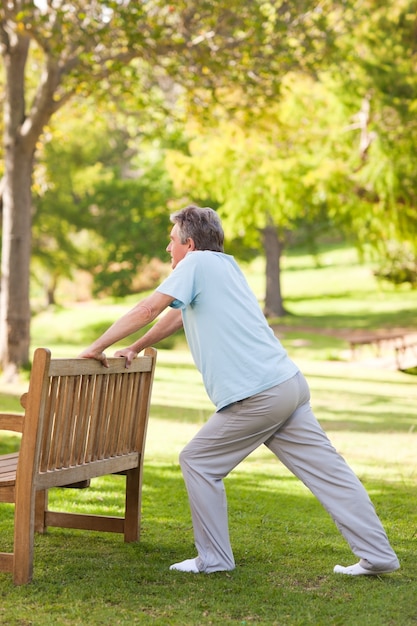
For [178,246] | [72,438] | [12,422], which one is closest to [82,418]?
[72,438]

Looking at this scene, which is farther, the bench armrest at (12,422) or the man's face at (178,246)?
the man's face at (178,246)

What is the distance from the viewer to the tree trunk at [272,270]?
35.7m

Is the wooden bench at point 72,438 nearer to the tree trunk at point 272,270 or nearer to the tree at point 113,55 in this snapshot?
the tree at point 113,55

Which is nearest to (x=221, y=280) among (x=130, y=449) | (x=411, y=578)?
(x=130, y=449)

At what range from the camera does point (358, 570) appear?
5215mm

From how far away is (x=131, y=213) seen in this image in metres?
39.8

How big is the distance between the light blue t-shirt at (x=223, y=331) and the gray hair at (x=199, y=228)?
0.11m

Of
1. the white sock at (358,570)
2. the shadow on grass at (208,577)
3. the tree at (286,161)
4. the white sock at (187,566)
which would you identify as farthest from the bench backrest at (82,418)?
the tree at (286,161)

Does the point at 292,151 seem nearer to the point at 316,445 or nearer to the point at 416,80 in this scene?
the point at 416,80

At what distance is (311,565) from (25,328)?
11.9 m

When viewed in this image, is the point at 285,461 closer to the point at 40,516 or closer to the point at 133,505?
the point at 133,505

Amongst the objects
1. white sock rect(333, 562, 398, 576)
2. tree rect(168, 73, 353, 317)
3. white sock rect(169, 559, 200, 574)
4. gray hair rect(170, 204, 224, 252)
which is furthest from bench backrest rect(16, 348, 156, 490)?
tree rect(168, 73, 353, 317)

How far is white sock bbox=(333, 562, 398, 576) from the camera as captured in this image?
511 cm

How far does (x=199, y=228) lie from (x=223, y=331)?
570mm
